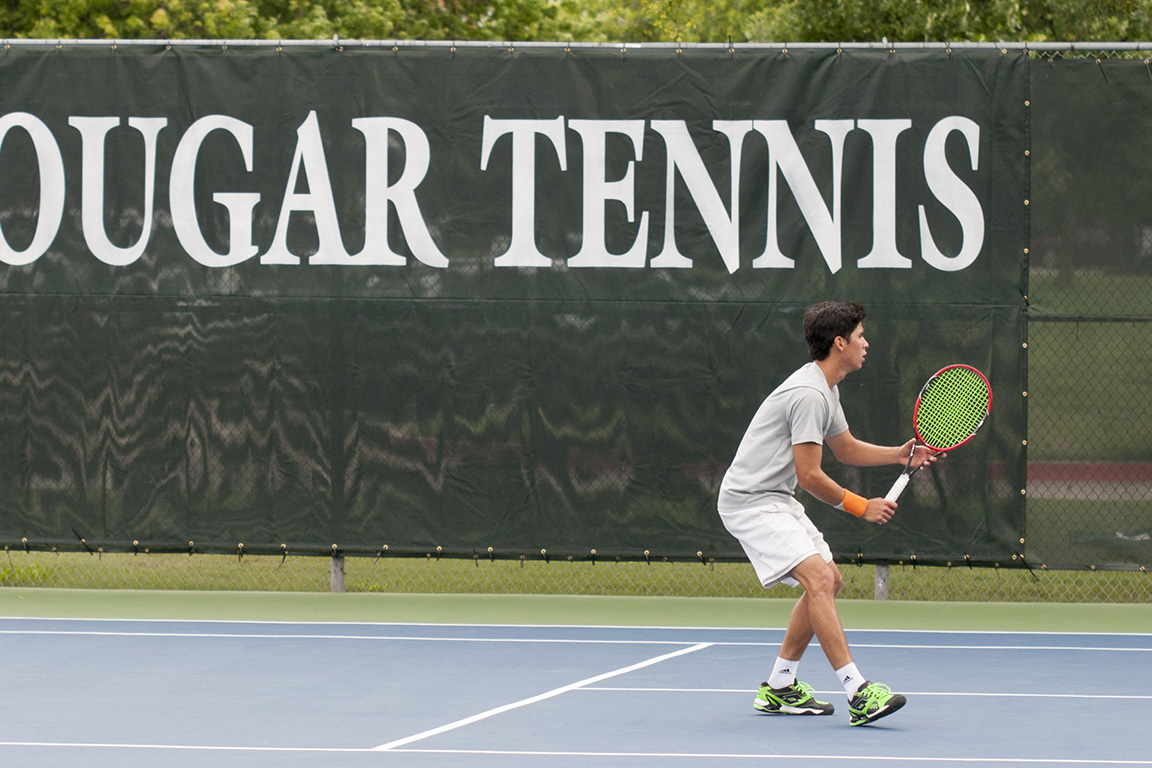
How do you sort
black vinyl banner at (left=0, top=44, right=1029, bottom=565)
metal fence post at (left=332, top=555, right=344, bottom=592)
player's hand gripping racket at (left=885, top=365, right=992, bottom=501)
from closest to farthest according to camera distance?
1. player's hand gripping racket at (left=885, top=365, right=992, bottom=501)
2. black vinyl banner at (left=0, top=44, right=1029, bottom=565)
3. metal fence post at (left=332, top=555, right=344, bottom=592)

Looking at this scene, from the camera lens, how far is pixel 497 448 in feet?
27.7

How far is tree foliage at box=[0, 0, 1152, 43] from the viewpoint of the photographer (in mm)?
13883

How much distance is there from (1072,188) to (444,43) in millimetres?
3508

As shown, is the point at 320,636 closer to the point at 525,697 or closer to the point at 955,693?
the point at 525,697

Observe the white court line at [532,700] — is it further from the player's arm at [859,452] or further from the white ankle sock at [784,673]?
the player's arm at [859,452]

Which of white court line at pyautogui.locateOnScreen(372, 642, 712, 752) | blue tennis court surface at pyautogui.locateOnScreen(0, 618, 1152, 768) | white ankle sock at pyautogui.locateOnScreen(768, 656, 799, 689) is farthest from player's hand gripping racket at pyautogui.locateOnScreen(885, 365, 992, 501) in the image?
white court line at pyautogui.locateOnScreen(372, 642, 712, 752)

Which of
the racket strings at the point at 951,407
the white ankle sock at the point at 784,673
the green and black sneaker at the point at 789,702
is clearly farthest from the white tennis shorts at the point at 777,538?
the racket strings at the point at 951,407

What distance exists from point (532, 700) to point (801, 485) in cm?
138

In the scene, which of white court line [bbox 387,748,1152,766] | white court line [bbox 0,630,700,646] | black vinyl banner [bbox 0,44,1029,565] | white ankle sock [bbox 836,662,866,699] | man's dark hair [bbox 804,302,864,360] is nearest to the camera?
white court line [bbox 387,748,1152,766]

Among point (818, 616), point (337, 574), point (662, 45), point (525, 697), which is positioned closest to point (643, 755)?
point (818, 616)

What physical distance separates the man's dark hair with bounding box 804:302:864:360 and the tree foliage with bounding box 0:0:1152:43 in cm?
802

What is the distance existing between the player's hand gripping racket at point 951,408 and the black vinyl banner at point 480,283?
7.04ft

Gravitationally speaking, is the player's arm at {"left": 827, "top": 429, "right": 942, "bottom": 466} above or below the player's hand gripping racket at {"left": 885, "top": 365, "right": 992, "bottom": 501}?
below

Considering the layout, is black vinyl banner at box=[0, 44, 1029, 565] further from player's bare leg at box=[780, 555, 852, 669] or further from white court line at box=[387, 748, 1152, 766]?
white court line at box=[387, 748, 1152, 766]
